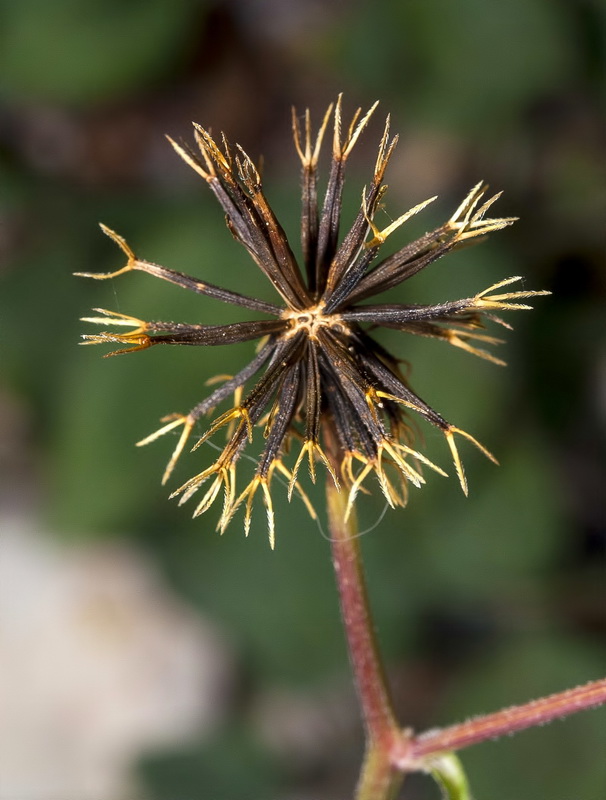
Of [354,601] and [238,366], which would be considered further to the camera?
[238,366]

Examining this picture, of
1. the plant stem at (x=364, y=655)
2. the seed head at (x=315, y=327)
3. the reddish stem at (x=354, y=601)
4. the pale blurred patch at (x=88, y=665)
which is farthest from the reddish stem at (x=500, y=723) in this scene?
the pale blurred patch at (x=88, y=665)

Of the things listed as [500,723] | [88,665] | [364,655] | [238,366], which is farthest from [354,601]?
[88,665]

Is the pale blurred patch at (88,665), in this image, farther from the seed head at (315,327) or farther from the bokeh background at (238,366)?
the seed head at (315,327)

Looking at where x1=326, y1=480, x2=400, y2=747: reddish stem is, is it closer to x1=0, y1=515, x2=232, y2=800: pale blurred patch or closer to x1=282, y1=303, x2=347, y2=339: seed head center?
x1=282, y1=303, x2=347, y2=339: seed head center

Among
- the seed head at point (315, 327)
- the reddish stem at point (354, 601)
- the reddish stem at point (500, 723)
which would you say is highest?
the seed head at point (315, 327)

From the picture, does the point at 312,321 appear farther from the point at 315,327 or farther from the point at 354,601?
the point at 354,601

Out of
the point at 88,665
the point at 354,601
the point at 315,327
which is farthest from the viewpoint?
the point at 88,665

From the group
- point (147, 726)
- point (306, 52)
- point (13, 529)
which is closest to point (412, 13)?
point (306, 52)

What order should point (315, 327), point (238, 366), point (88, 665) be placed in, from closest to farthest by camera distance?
point (315, 327) → point (238, 366) → point (88, 665)
